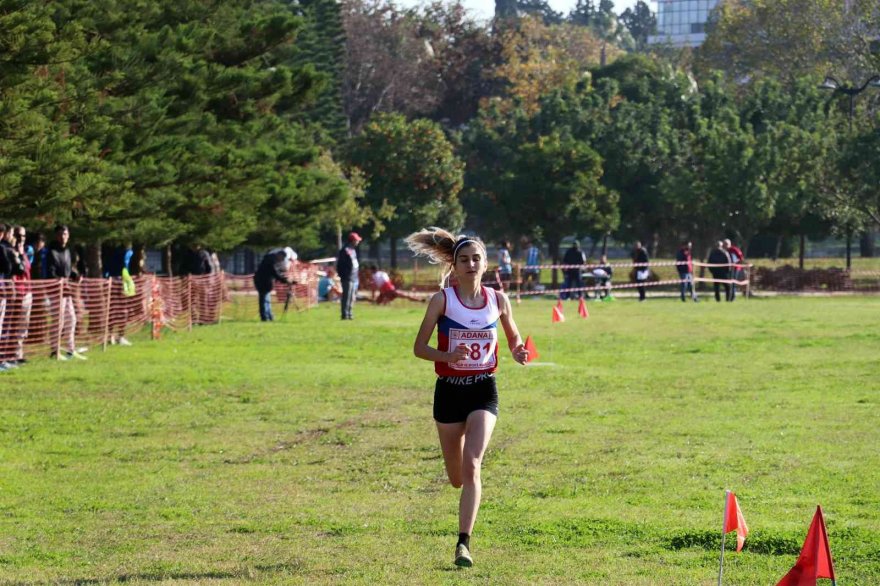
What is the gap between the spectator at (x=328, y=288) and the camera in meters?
46.8

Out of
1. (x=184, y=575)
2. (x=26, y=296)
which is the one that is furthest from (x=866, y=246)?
(x=184, y=575)

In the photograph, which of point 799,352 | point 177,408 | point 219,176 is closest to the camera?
point 177,408

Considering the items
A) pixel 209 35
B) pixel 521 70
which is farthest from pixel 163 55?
pixel 521 70

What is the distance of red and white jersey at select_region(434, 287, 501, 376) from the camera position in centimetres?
873

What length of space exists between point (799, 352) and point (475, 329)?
630 inches

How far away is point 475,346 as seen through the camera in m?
8.71

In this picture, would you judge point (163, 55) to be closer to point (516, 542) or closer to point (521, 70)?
point (516, 542)

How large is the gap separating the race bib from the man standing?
2451cm

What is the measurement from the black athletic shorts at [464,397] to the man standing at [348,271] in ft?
80.3

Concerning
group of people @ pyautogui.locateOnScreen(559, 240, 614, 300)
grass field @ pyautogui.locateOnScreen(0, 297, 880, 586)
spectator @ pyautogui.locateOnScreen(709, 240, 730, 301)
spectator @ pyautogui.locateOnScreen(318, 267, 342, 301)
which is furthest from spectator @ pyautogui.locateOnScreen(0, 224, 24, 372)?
spectator @ pyautogui.locateOnScreen(709, 240, 730, 301)

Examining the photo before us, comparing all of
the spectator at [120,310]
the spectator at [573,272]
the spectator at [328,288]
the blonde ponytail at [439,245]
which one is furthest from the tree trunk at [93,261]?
the blonde ponytail at [439,245]

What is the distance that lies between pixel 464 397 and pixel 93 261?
23891mm

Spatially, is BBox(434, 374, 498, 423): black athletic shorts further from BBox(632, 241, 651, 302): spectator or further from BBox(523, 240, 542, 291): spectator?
BBox(523, 240, 542, 291): spectator

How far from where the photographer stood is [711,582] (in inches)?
303
